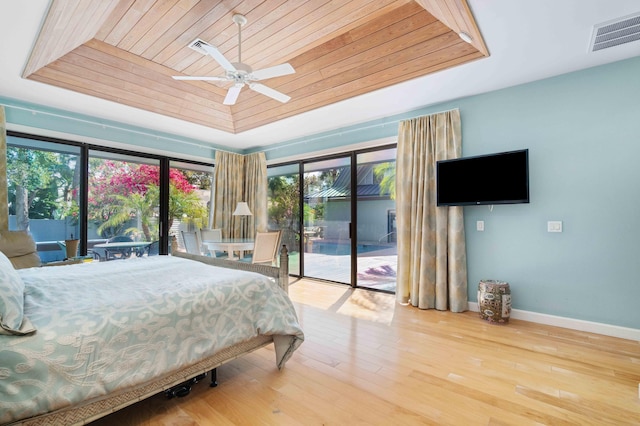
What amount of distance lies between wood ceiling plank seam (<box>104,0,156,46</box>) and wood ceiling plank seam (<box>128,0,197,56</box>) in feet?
0.42

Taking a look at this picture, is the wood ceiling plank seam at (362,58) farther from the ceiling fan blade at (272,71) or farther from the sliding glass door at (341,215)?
the sliding glass door at (341,215)

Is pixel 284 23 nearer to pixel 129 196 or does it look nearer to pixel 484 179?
pixel 484 179

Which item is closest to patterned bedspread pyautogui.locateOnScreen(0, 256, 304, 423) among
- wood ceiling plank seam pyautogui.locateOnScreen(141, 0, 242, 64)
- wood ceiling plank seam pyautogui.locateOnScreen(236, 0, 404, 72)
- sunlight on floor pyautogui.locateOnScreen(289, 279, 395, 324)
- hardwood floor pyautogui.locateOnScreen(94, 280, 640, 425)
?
hardwood floor pyautogui.locateOnScreen(94, 280, 640, 425)

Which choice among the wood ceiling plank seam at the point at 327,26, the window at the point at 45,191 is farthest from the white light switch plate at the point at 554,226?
the window at the point at 45,191

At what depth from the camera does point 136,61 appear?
3.33m

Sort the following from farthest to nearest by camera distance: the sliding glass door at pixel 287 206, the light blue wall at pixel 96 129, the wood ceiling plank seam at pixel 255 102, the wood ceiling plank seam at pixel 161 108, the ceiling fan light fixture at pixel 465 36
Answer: the sliding glass door at pixel 287 206, the wood ceiling plank seam at pixel 255 102, the light blue wall at pixel 96 129, the wood ceiling plank seam at pixel 161 108, the ceiling fan light fixture at pixel 465 36

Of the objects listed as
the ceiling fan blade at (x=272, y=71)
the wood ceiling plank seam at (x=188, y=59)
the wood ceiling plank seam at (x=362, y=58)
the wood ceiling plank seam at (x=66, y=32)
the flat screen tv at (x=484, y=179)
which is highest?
the wood ceiling plank seam at (x=188, y=59)

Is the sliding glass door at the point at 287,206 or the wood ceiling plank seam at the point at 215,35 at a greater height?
the wood ceiling plank seam at the point at 215,35

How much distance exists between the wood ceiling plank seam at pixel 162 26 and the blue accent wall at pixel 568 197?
1.89m

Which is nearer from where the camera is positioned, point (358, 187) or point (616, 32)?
point (616, 32)

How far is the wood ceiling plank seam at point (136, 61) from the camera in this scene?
302 cm

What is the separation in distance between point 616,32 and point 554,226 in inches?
67.7

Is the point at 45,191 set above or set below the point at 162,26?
below

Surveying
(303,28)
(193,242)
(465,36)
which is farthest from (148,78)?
(465,36)
